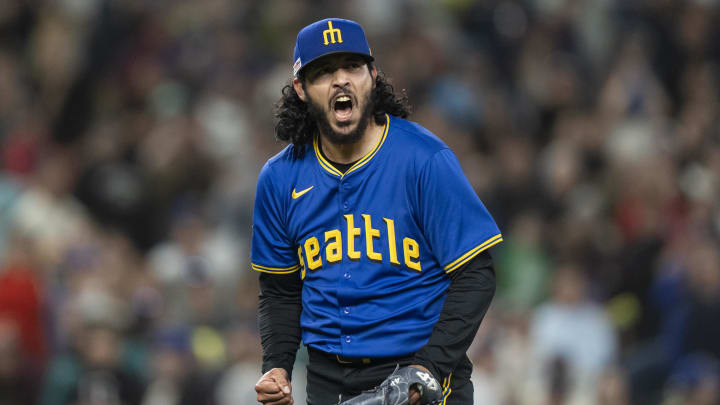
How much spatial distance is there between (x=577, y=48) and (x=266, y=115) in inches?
117

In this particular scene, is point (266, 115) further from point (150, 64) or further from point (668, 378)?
point (668, 378)

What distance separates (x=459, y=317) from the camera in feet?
12.6

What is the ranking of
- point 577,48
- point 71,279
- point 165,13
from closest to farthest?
1. point 71,279
2. point 577,48
3. point 165,13

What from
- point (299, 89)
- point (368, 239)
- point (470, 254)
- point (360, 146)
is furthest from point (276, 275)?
point (470, 254)

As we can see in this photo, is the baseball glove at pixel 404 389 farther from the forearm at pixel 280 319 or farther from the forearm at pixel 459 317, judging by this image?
the forearm at pixel 280 319

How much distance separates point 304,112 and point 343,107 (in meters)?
0.34

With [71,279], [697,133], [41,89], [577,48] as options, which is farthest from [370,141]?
[41,89]

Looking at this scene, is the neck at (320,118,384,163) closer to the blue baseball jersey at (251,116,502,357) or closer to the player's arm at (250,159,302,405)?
the blue baseball jersey at (251,116,502,357)

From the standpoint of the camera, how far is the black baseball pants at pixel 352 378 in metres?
4.03

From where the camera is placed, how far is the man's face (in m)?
3.96

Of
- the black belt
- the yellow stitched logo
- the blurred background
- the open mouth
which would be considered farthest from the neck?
the blurred background

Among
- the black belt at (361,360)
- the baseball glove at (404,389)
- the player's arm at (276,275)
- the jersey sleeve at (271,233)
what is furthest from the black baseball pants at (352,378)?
the jersey sleeve at (271,233)

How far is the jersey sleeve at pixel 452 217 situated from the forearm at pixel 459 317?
0.19 feet

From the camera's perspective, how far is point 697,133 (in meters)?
9.51
